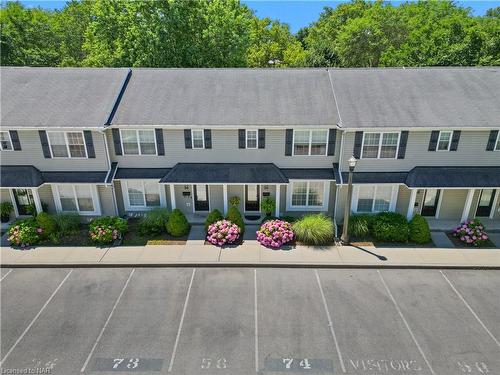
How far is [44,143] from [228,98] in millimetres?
10023

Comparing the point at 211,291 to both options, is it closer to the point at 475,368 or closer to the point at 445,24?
the point at 475,368

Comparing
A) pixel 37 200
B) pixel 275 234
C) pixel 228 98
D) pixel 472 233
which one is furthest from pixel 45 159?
pixel 472 233

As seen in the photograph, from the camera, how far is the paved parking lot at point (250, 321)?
1060cm

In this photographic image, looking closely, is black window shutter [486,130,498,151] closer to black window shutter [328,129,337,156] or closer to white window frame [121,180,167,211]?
black window shutter [328,129,337,156]

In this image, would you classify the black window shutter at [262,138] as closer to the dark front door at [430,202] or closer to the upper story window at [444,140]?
the upper story window at [444,140]

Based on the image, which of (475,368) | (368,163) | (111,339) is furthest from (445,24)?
(111,339)

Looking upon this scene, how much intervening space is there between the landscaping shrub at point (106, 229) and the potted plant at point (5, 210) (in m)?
5.41

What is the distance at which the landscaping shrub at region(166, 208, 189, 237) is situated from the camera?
56.2 feet

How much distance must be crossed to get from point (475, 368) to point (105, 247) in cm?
1576

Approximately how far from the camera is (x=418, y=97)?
60.3 ft

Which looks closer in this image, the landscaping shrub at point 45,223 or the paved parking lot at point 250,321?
the paved parking lot at point 250,321

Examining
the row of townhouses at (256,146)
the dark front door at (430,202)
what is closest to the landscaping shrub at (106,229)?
the row of townhouses at (256,146)

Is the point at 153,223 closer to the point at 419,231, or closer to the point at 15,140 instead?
the point at 15,140

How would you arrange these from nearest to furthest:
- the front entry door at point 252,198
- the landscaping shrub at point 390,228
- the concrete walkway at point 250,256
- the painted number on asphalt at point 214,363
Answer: the painted number on asphalt at point 214,363 → the concrete walkway at point 250,256 → the landscaping shrub at point 390,228 → the front entry door at point 252,198
